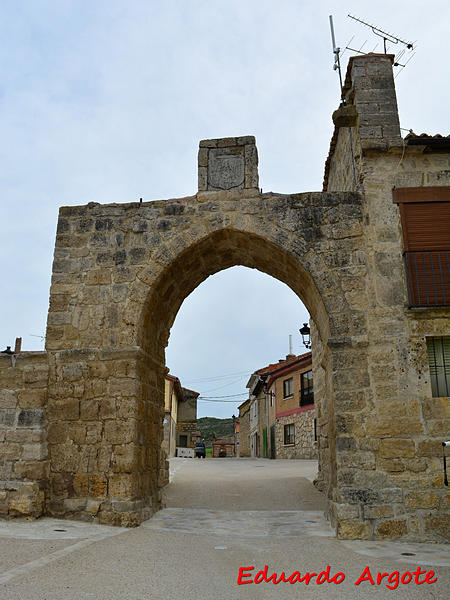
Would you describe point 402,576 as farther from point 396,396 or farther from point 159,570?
point 396,396

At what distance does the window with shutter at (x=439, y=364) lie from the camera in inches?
219

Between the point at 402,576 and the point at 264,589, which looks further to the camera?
the point at 402,576

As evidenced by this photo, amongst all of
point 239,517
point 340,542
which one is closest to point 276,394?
point 239,517

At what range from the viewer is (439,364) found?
5.63 metres

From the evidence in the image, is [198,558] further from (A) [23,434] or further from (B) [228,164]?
(B) [228,164]

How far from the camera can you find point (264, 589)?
335 centimetres

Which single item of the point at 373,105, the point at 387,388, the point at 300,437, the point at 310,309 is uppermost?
the point at 373,105

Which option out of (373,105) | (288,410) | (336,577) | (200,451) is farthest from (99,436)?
(200,451)

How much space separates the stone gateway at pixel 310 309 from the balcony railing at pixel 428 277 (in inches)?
2.5

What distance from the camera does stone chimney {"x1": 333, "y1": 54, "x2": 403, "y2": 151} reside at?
633 centimetres

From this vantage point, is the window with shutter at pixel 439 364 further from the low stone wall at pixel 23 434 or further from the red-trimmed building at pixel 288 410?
the red-trimmed building at pixel 288 410

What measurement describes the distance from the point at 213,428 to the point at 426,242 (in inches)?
2141

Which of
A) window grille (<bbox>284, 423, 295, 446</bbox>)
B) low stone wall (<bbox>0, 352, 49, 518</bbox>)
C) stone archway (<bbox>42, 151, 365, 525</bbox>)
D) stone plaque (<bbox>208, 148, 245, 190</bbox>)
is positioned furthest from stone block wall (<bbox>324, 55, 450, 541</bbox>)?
window grille (<bbox>284, 423, 295, 446</bbox>)

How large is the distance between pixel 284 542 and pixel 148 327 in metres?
2.98
